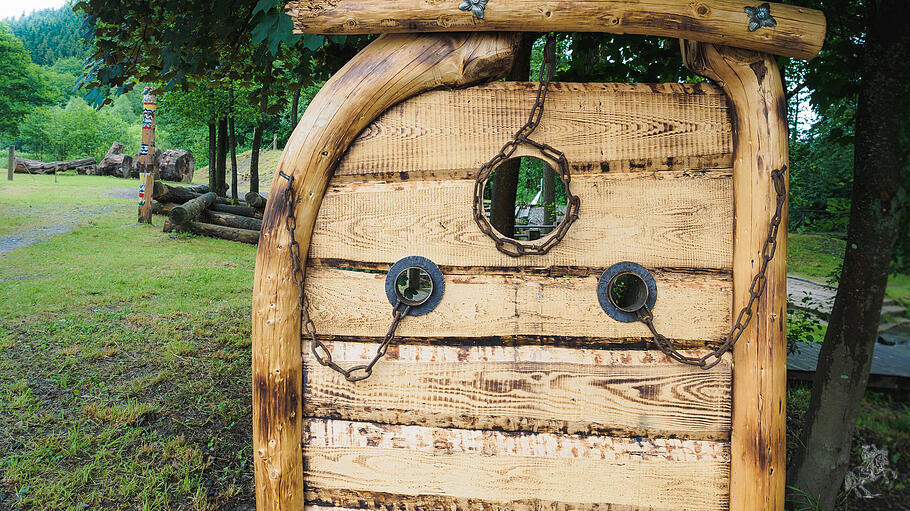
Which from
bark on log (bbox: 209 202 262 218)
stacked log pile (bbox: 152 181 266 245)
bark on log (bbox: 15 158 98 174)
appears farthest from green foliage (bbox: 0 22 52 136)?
bark on log (bbox: 209 202 262 218)

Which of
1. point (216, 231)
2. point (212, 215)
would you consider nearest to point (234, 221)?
point (216, 231)

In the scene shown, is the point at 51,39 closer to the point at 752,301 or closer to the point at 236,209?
the point at 236,209

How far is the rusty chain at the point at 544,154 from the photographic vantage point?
1729 millimetres

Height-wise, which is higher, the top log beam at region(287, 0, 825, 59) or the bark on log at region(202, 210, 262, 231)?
the top log beam at region(287, 0, 825, 59)

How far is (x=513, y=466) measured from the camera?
178cm

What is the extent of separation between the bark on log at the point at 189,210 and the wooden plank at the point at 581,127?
36.7 ft

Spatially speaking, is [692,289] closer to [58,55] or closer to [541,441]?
[541,441]

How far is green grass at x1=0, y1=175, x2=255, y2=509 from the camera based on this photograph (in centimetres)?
287

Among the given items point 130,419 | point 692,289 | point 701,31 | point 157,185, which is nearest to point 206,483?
point 130,419

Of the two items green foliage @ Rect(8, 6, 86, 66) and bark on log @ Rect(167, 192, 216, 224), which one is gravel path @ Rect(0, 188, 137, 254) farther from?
green foliage @ Rect(8, 6, 86, 66)

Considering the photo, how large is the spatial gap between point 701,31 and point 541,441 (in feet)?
4.57

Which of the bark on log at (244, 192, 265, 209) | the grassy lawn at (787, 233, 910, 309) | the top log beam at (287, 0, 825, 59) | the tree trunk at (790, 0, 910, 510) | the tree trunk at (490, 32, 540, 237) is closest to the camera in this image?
the top log beam at (287, 0, 825, 59)

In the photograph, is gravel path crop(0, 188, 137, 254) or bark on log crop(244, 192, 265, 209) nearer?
gravel path crop(0, 188, 137, 254)

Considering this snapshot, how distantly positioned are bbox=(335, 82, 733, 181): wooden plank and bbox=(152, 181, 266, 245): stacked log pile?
10375mm
